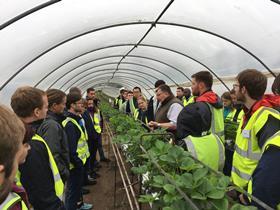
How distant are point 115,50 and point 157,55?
156 centimetres

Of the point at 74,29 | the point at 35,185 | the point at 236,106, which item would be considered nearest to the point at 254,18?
the point at 236,106

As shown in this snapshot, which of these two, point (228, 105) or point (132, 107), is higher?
point (228, 105)

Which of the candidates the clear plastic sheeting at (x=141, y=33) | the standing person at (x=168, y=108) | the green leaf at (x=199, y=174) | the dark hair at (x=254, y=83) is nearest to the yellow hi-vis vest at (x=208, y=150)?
the dark hair at (x=254, y=83)

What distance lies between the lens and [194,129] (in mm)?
3260

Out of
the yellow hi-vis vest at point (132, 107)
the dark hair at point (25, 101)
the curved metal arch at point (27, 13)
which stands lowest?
the yellow hi-vis vest at point (132, 107)

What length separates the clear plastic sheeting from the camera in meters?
5.12

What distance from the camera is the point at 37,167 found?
6.98 ft

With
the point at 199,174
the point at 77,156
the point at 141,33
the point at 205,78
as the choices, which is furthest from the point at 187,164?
the point at 141,33

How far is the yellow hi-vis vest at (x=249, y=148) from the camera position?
2111 millimetres

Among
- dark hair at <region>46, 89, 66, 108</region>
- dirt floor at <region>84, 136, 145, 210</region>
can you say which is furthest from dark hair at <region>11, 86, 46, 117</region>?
dirt floor at <region>84, 136, 145, 210</region>

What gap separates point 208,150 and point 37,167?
4.88 ft

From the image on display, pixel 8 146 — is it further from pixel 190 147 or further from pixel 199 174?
pixel 190 147

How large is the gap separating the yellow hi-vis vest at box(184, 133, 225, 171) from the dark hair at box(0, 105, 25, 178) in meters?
1.87

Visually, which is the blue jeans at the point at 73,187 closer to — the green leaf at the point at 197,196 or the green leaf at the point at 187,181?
the green leaf at the point at 187,181
